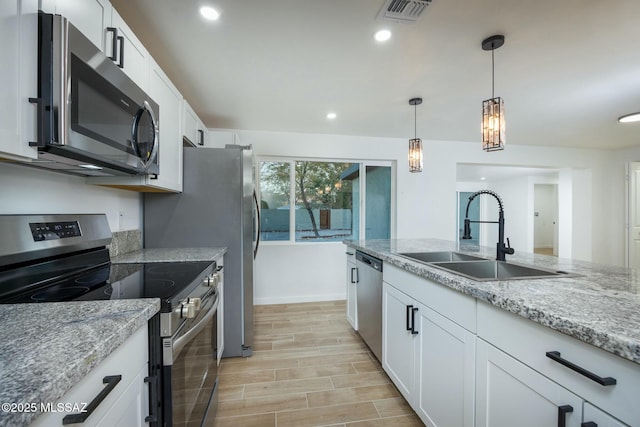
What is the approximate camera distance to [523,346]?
894 mm

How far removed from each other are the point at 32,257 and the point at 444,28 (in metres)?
2.41

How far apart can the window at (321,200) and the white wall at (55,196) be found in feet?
Result: 6.37

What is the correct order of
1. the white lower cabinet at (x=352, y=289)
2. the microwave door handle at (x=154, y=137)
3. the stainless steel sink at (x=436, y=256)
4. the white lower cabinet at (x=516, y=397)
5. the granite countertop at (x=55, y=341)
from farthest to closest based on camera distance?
the white lower cabinet at (x=352, y=289), the stainless steel sink at (x=436, y=256), the microwave door handle at (x=154, y=137), the white lower cabinet at (x=516, y=397), the granite countertop at (x=55, y=341)

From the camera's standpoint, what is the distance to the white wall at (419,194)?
378 cm

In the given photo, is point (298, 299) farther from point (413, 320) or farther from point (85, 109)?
point (85, 109)

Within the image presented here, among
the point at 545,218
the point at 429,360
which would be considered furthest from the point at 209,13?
the point at 545,218

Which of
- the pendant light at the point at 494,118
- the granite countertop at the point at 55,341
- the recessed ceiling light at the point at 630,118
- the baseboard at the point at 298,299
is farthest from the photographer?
the baseboard at the point at 298,299

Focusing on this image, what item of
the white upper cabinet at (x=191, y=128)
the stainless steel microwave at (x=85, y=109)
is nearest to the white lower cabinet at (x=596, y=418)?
the stainless steel microwave at (x=85, y=109)

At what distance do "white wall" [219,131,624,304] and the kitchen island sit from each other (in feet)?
7.43

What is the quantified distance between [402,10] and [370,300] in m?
2.00

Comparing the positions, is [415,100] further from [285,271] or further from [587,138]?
[587,138]

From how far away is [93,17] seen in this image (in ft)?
3.60

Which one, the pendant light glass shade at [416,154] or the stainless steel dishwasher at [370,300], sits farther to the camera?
the pendant light glass shade at [416,154]

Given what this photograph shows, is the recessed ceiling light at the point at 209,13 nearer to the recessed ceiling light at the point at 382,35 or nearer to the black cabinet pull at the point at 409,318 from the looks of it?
the recessed ceiling light at the point at 382,35
